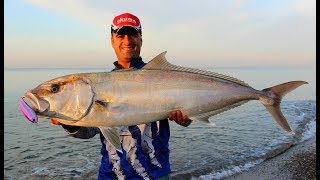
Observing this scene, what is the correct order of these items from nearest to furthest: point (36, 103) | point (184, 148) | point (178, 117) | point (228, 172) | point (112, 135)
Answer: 1. point (36, 103)
2. point (112, 135)
3. point (178, 117)
4. point (228, 172)
5. point (184, 148)

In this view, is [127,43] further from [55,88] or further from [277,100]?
[277,100]

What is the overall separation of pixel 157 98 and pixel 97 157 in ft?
25.6

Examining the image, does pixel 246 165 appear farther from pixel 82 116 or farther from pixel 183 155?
pixel 82 116

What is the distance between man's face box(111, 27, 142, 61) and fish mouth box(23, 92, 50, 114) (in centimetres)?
107

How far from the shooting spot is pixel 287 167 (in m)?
9.81

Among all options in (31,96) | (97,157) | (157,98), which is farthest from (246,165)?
(31,96)

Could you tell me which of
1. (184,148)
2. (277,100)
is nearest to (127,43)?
(277,100)

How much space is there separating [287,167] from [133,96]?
7.54 meters

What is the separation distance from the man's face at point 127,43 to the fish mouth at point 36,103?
42.1 inches

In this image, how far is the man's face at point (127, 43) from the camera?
4074 millimetres

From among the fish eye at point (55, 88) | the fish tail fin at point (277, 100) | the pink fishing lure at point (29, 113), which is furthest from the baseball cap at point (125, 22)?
the fish tail fin at point (277, 100)

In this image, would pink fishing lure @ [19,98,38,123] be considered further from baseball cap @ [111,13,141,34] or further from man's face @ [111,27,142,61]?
baseball cap @ [111,13,141,34]

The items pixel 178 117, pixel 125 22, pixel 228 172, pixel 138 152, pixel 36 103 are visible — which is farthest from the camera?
pixel 228 172

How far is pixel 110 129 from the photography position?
3.46 meters
